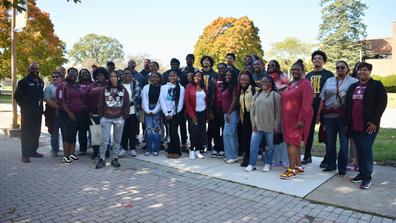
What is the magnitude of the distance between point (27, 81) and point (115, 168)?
9.03 feet

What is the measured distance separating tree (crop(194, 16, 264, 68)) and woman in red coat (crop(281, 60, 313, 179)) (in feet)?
127

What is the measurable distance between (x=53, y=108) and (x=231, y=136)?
4074 millimetres

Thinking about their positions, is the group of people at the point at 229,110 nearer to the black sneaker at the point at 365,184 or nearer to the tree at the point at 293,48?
the black sneaker at the point at 365,184

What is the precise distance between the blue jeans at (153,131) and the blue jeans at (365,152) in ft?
13.8

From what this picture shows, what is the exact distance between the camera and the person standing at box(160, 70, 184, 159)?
24.8 feet

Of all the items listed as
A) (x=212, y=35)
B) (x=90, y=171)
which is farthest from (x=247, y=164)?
(x=212, y=35)

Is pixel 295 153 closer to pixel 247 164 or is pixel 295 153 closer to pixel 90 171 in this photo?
pixel 247 164

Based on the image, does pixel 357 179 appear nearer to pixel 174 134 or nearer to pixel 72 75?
pixel 174 134

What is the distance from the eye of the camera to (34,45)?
2622 centimetres

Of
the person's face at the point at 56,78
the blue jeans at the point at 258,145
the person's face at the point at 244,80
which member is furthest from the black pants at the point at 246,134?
the person's face at the point at 56,78

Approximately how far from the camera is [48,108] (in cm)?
772

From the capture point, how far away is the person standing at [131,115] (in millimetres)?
7816

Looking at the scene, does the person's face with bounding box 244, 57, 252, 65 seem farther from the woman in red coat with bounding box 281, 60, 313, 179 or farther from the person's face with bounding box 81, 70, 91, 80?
the person's face with bounding box 81, 70, 91, 80

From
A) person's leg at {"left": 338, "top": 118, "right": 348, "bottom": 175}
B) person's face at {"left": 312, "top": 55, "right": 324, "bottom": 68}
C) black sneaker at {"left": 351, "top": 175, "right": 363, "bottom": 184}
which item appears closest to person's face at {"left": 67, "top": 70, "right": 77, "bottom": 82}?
person's face at {"left": 312, "top": 55, "right": 324, "bottom": 68}
